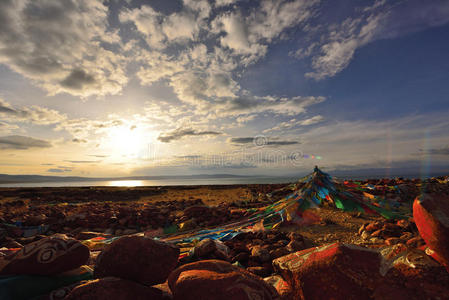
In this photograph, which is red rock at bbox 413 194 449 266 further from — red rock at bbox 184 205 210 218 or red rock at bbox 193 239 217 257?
red rock at bbox 184 205 210 218

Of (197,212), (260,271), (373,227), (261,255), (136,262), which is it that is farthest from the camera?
(197,212)

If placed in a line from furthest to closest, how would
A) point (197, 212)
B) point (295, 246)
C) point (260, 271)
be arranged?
point (197, 212)
point (295, 246)
point (260, 271)

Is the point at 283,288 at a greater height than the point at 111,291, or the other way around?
the point at 111,291

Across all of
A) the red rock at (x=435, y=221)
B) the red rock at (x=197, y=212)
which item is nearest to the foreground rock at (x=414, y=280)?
the red rock at (x=435, y=221)

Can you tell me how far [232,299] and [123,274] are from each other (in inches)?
49.6

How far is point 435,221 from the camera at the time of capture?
199 cm

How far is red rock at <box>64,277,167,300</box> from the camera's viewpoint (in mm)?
1697

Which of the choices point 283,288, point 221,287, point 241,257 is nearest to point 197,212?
point 241,257

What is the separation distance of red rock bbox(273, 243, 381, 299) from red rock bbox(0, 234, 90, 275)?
8.42 ft

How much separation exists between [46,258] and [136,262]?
1038mm

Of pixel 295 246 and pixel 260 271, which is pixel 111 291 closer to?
pixel 260 271

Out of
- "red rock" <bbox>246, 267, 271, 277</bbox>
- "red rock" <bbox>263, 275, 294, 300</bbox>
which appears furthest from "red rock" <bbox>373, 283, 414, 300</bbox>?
"red rock" <bbox>246, 267, 271, 277</bbox>

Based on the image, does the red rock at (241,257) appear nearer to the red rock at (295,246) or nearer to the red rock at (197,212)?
the red rock at (295,246)

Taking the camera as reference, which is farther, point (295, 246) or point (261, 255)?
point (295, 246)
